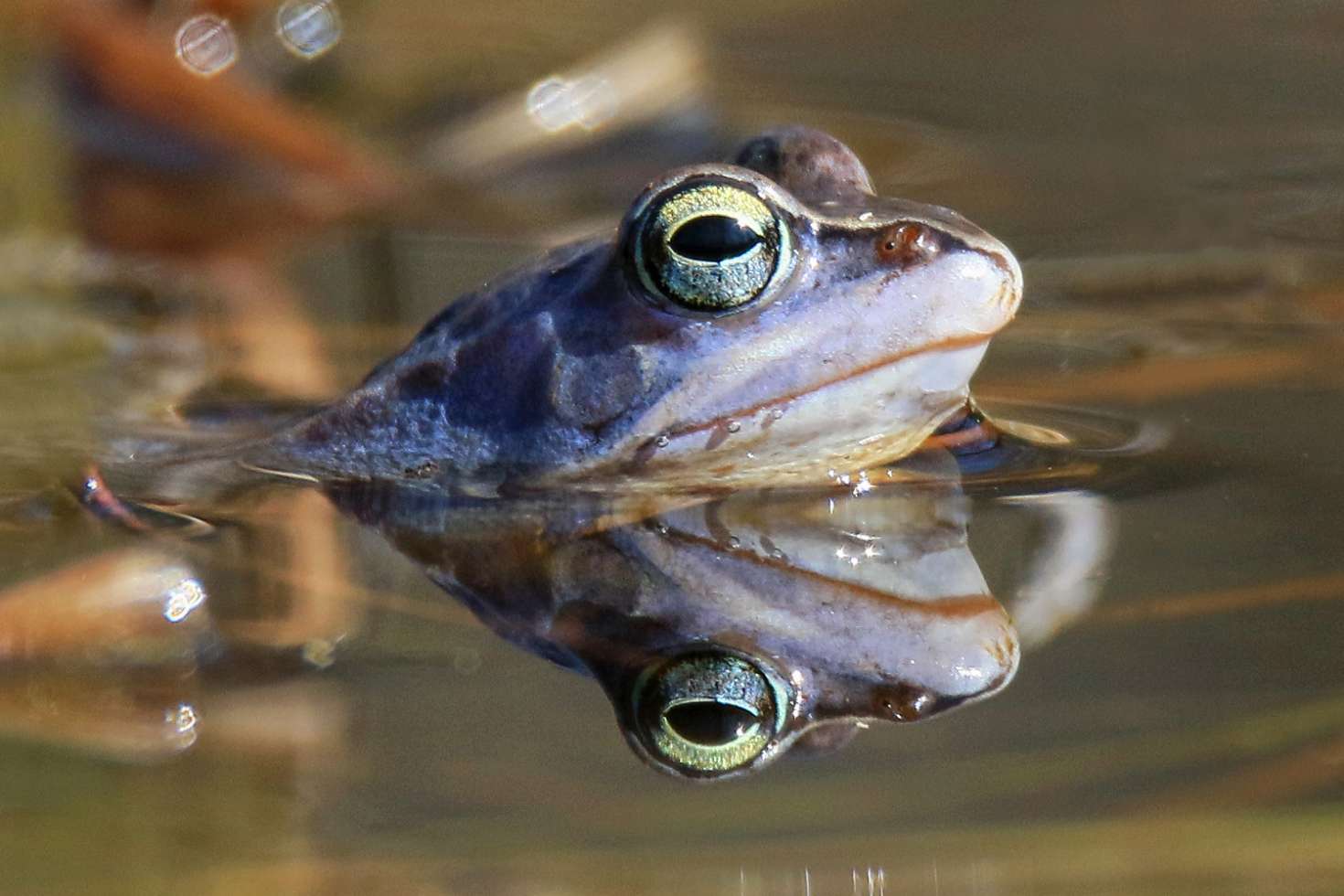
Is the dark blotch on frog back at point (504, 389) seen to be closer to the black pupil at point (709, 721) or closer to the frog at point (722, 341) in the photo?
the frog at point (722, 341)

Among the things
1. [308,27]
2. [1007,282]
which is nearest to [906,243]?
[1007,282]

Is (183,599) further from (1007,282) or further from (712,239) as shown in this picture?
(1007,282)

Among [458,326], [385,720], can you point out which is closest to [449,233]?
[458,326]

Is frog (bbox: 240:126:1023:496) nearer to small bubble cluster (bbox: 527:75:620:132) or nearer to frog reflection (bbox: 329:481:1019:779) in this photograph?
frog reflection (bbox: 329:481:1019:779)

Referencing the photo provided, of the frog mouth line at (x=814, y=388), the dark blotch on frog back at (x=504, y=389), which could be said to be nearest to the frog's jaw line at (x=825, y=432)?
the frog mouth line at (x=814, y=388)

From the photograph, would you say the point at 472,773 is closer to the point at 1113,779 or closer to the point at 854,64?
the point at 1113,779

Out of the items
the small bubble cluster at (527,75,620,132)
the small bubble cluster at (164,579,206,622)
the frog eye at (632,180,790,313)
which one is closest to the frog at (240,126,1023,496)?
the frog eye at (632,180,790,313)

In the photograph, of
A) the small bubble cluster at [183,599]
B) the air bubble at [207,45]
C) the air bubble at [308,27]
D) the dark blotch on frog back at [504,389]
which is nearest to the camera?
the small bubble cluster at [183,599]

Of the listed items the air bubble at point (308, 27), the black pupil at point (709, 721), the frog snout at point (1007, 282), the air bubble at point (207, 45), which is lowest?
the black pupil at point (709, 721)
